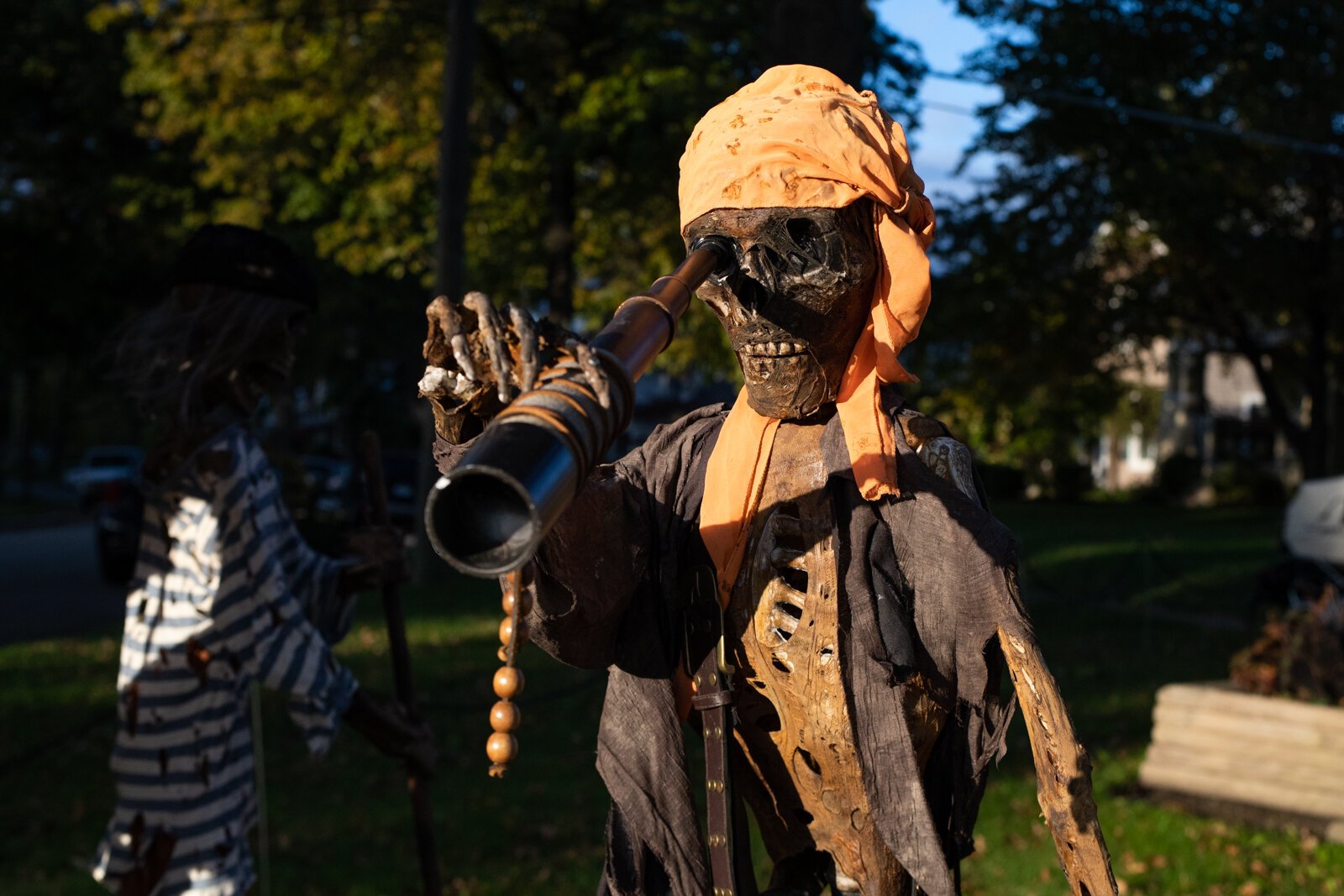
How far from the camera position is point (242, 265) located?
388cm

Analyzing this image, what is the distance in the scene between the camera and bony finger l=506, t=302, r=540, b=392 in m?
1.62

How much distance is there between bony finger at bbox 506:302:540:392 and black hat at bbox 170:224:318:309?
2388mm

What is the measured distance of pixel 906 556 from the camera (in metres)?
2.31

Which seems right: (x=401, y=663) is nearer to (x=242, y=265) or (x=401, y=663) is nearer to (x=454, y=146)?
(x=242, y=265)

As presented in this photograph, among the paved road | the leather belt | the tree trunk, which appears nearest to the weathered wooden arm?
the leather belt

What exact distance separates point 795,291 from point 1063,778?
86 centimetres

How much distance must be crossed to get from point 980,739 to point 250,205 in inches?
730

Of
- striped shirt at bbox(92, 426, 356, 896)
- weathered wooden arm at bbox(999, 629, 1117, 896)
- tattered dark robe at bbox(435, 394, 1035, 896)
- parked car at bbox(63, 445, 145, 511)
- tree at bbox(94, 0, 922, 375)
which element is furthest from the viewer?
parked car at bbox(63, 445, 145, 511)

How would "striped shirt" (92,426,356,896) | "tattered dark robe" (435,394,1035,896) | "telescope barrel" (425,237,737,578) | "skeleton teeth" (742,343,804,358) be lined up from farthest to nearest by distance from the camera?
"striped shirt" (92,426,356,896)
"skeleton teeth" (742,343,804,358)
"tattered dark robe" (435,394,1035,896)
"telescope barrel" (425,237,737,578)

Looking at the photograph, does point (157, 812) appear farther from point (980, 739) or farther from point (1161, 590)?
point (1161, 590)

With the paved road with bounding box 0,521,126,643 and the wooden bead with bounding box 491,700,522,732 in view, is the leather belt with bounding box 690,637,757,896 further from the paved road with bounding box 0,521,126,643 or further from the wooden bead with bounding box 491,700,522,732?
the paved road with bounding box 0,521,126,643

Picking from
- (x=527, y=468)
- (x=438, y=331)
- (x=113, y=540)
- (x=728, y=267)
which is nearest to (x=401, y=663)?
(x=728, y=267)

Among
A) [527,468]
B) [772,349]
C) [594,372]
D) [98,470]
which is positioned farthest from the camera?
[98,470]

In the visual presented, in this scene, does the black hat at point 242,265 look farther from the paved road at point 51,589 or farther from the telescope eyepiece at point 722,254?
the paved road at point 51,589
